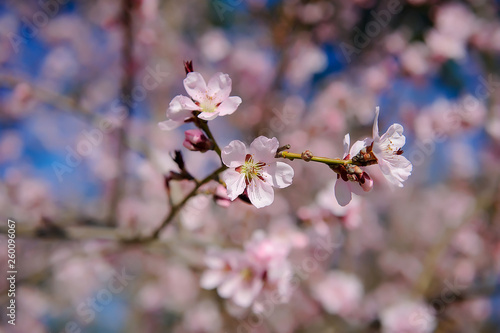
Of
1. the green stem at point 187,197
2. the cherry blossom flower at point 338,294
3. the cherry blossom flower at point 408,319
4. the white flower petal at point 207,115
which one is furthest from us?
the cherry blossom flower at point 338,294

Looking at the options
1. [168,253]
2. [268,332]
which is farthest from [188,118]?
[268,332]

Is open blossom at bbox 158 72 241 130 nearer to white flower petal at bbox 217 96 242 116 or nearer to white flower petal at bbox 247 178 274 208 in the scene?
white flower petal at bbox 217 96 242 116

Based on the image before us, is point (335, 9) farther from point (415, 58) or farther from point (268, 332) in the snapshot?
point (268, 332)

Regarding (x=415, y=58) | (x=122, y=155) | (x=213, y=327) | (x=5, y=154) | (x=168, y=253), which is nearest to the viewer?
(x=168, y=253)

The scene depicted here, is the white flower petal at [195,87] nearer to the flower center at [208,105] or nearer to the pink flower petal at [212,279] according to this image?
the flower center at [208,105]

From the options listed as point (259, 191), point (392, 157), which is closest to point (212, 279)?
point (259, 191)

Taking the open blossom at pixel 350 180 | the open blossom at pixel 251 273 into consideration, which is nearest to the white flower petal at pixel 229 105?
the open blossom at pixel 350 180
